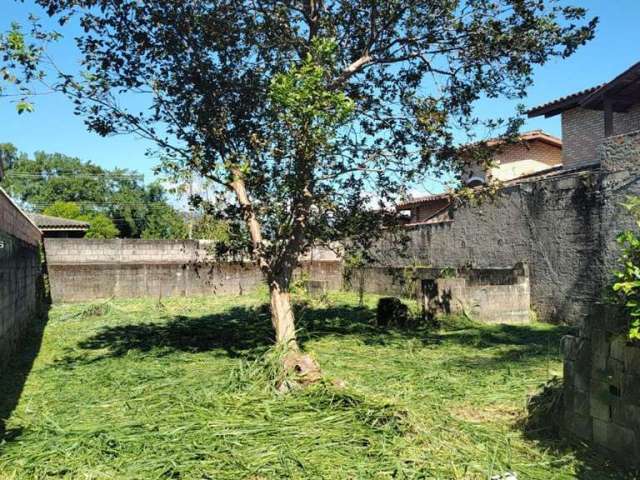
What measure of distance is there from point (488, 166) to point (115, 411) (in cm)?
A: 546

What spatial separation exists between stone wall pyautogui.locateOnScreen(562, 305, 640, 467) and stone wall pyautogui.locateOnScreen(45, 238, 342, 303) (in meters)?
10.3

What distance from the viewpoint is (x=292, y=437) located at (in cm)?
440

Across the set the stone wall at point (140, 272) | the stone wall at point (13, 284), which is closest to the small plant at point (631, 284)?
the stone wall at point (13, 284)

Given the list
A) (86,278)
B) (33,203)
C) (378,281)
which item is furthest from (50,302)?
(33,203)

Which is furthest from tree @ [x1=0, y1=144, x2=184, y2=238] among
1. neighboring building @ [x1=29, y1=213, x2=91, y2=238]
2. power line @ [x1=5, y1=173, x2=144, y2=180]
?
neighboring building @ [x1=29, y1=213, x2=91, y2=238]

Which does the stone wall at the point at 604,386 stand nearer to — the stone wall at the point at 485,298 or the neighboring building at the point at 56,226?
the stone wall at the point at 485,298

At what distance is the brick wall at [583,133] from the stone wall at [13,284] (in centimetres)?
1272

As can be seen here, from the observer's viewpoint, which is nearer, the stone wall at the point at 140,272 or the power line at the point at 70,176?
the stone wall at the point at 140,272

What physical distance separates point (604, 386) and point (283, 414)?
263cm

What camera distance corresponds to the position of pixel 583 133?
48.0 ft

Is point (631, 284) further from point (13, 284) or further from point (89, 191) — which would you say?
point (89, 191)

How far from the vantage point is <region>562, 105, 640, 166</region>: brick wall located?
556 inches

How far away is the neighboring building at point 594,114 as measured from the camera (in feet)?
39.3

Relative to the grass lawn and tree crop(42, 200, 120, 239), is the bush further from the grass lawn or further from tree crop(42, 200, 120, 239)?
tree crop(42, 200, 120, 239)
